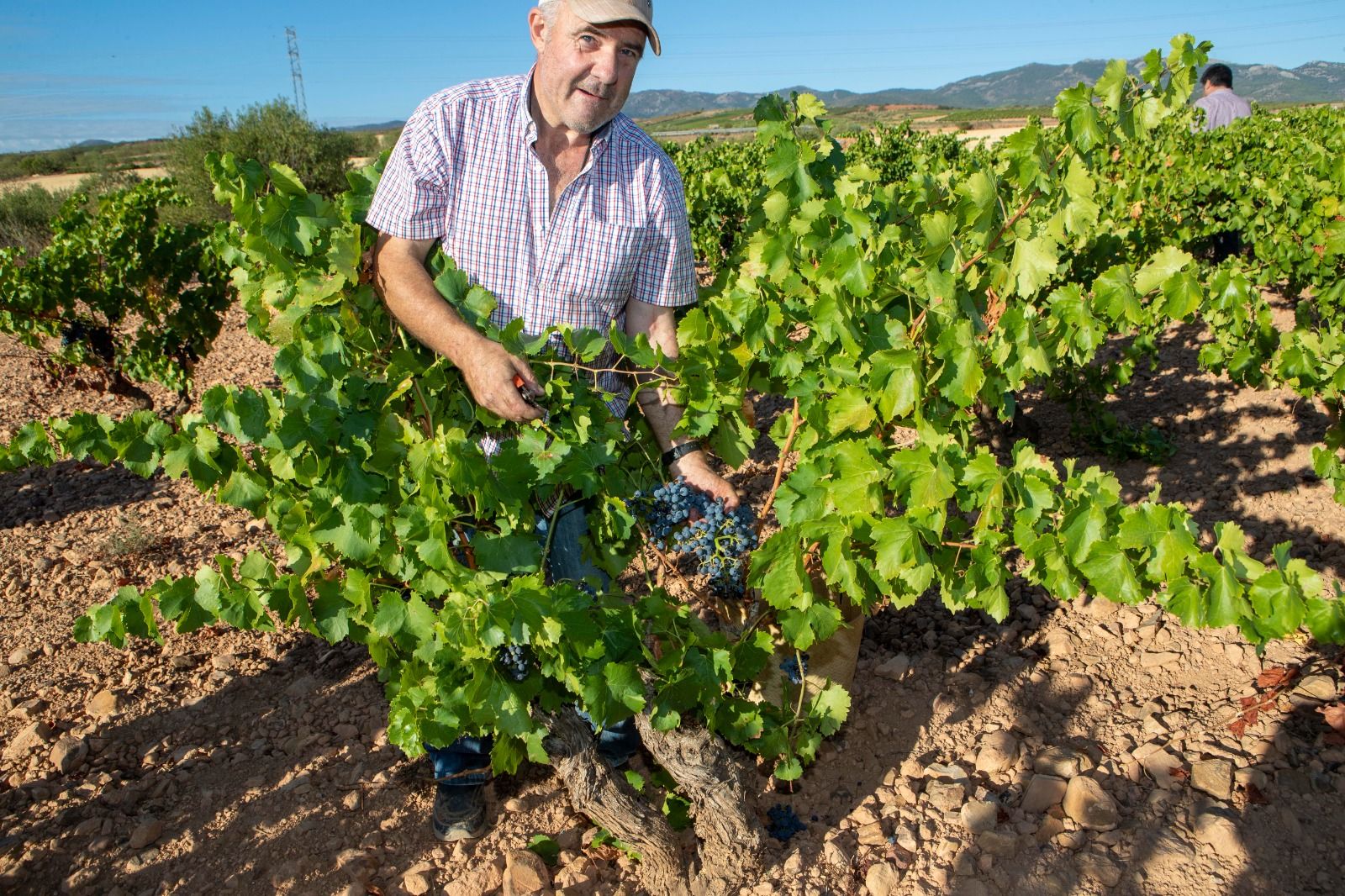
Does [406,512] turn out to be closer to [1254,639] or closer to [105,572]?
[1254,639]

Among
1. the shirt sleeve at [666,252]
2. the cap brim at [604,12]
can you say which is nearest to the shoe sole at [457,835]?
the shirt sleeve at [666,252]

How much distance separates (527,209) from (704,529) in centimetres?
93

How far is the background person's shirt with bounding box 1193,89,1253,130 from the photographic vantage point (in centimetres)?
907

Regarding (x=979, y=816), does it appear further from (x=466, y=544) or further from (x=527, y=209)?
(x=527, y=209)

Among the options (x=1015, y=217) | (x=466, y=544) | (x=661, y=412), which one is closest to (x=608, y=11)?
(x=661, y=412)

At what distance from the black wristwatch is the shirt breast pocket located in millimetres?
410

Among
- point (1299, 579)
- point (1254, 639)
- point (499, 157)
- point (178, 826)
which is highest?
point (499, 157)

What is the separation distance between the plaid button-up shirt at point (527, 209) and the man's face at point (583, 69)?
0.08m

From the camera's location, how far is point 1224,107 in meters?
9.12

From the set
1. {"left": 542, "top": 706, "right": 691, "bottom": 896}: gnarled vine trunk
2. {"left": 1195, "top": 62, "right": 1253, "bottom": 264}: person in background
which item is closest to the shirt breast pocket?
{"left": 542, "top": 706, "right": 691, "bottom": 896}: gnarled vine trunk

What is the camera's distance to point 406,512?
1.79m

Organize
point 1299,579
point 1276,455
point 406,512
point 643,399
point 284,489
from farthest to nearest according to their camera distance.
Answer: point 1276,455, point 643,399, point 284,489, point 406,512, point 1299,579

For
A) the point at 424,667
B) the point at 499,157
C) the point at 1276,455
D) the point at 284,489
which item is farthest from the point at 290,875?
the point at 1276,455

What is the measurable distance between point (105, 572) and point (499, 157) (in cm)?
314
